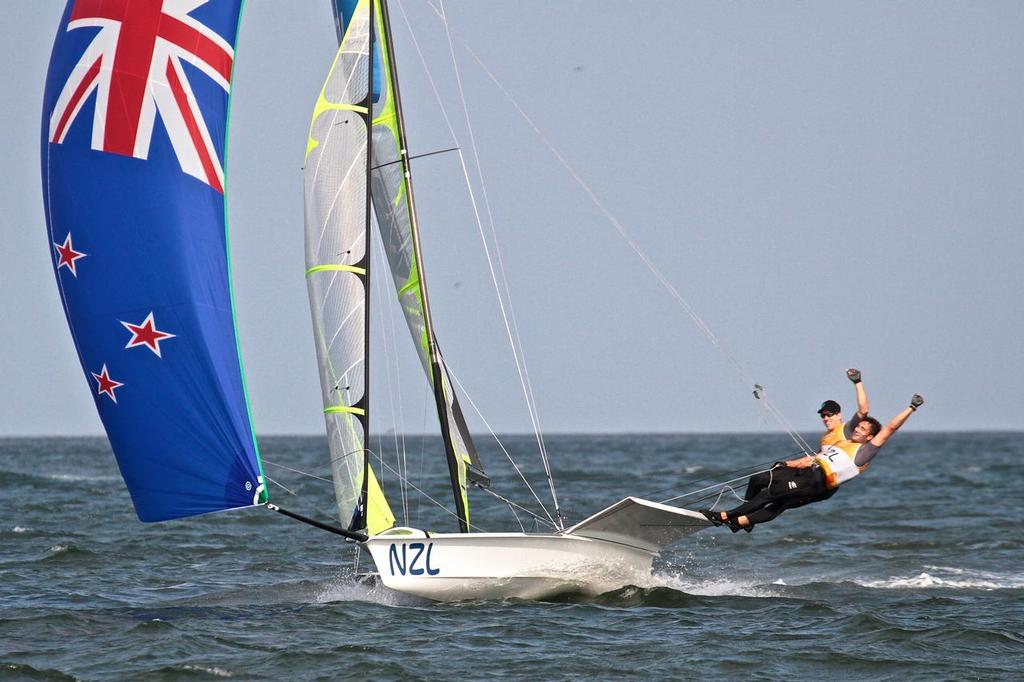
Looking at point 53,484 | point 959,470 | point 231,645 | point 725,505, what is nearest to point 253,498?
point 231,645

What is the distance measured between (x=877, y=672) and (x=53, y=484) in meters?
31.2

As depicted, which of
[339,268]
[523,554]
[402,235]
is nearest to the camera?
[339,268]

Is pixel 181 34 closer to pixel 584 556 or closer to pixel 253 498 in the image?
pixel 253 498

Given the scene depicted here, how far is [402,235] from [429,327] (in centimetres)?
117

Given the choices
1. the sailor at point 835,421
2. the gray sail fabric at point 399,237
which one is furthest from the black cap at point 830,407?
the gray sail fabric at point 399,237

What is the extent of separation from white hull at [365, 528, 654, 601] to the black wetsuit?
1.47 meters

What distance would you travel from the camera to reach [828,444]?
13836mm

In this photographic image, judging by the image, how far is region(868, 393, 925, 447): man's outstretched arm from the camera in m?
12.6

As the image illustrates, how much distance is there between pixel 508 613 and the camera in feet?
46.6

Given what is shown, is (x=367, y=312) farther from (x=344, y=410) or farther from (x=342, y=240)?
(x=344, y=410)

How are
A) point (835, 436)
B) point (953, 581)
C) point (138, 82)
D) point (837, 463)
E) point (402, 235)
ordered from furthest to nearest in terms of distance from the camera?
point (953, 581), point (402, 235), point (835, 436), point (837, 463), point (138, 82)

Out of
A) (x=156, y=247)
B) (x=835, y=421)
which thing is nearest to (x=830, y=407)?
(x=835, y=421)

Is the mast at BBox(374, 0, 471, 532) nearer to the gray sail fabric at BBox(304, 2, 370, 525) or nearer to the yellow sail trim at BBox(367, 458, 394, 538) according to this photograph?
the gray sail fabric at BBox(304, 2, 370, 525)

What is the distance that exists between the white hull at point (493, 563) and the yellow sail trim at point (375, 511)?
0.19m
